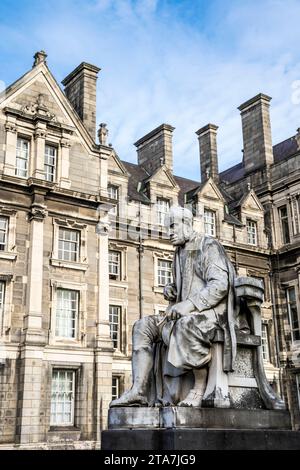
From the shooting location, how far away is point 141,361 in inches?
228

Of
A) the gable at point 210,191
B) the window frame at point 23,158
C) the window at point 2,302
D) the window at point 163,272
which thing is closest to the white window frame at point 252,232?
the gable at point 210,191

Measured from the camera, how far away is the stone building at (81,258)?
19.9 meters

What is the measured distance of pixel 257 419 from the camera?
5.49 metres

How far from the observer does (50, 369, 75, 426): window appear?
20031 mm

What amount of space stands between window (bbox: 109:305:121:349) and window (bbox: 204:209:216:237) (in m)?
7.27

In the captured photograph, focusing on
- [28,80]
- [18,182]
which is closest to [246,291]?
[18,182]

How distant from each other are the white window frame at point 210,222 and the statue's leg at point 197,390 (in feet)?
77.0

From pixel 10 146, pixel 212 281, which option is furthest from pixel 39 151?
pixel 212 281

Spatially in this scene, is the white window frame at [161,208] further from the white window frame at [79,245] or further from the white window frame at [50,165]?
the white window frame at [50,165]

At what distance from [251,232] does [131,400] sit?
2615 cm

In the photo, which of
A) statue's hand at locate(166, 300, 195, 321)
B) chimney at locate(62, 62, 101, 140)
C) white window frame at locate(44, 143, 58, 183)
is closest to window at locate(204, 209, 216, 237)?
chimney at locate(62, 62, 101, 140)

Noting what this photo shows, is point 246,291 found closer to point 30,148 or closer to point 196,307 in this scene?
point 196,307
